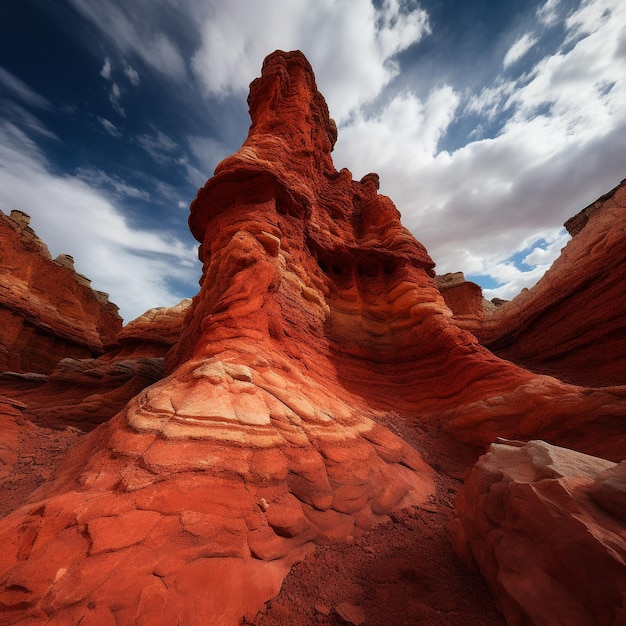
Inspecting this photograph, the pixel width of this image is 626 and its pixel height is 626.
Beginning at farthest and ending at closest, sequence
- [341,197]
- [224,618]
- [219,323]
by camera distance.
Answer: [341,197]
[219,323]
[224,618]

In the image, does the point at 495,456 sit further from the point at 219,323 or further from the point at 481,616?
the point at 219,323

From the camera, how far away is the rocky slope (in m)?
2.27

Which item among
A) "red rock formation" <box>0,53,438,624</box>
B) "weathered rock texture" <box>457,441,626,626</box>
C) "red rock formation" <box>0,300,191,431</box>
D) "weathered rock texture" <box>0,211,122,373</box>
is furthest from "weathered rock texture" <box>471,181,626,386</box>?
"weathered rock texture" <box>0,211,122,373</box>

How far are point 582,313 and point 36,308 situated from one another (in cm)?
3468

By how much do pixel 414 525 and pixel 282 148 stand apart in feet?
50.2

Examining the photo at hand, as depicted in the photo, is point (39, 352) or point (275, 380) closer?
point (275, 380)

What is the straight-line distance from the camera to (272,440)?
157 inches

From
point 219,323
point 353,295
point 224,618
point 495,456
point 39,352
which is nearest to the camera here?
point 224,618

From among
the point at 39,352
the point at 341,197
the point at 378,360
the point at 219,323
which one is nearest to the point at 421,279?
the point at 378,360

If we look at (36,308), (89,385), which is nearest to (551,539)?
(89,385)

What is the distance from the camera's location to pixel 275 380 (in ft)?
18.3

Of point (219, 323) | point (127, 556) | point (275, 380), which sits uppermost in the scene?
point (219, 323)

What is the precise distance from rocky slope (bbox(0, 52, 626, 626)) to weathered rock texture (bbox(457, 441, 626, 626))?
26cm

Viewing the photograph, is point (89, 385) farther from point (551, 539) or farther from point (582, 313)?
point (582, 313)
